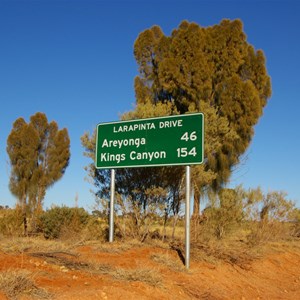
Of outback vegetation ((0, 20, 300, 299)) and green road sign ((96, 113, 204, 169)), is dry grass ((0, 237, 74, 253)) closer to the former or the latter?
outback vegetation ((0, 20, 300, 299))

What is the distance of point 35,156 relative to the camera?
104 feet

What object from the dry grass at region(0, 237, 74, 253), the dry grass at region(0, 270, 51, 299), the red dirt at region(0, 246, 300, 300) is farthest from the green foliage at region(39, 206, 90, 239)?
the dry grass at region(0, 270, 51, 299)

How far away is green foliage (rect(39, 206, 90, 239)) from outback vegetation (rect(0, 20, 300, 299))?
47 mm

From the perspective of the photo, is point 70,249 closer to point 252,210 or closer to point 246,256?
point 246,256

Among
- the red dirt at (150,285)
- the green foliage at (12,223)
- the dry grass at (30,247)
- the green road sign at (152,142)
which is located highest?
the green road sign at (152,142)

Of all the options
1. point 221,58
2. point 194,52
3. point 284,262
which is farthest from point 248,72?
point 284,262

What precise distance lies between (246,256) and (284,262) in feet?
7.10

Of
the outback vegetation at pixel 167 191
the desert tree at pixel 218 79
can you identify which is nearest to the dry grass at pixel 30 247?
the outback vegetation at pixel 167 191

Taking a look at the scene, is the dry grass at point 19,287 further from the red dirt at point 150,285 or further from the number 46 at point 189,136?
the number 46 at point 189,136

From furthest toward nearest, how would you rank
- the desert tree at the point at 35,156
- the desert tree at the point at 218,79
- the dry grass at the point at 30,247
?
1. the desert tree at the point at 35,156
2. the desert tree at the point at 218,79
3. the dry grass at the point at 30,247

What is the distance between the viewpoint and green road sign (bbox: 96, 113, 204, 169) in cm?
1004

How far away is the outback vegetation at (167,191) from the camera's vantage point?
990 cm

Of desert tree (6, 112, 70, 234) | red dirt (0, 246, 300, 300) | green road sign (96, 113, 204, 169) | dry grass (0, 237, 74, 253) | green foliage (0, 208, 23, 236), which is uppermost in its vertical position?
desert tree (6, 112, 70, 234)

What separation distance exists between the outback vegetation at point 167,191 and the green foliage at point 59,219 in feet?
0.15
